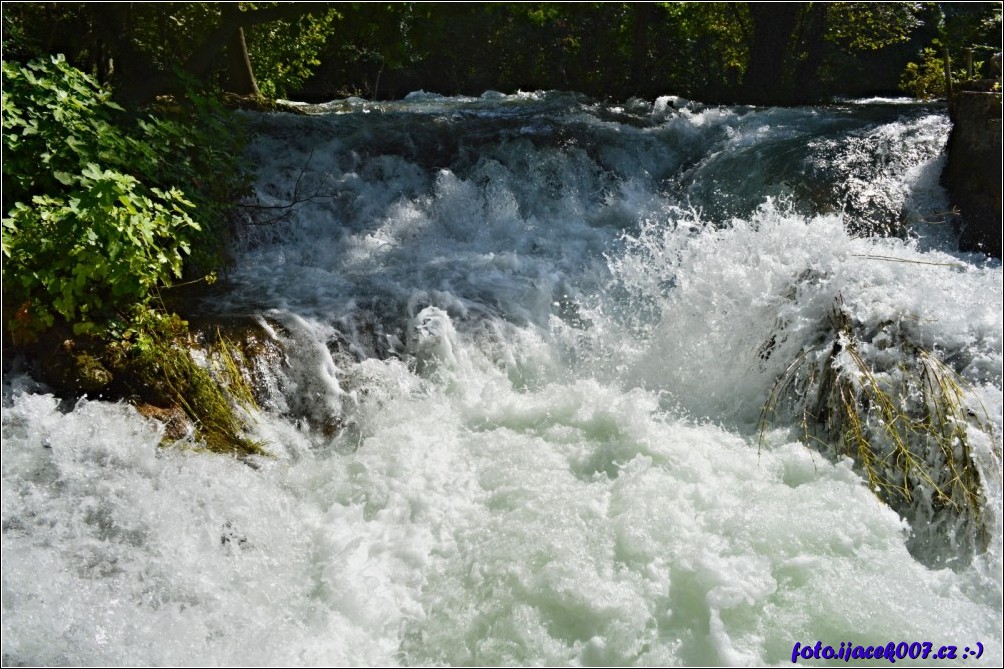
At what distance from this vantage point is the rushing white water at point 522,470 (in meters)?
3.43

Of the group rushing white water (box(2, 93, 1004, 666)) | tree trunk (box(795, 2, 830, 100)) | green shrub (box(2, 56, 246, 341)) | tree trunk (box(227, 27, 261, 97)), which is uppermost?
tree trunk (box(795, 2, 830, 100))

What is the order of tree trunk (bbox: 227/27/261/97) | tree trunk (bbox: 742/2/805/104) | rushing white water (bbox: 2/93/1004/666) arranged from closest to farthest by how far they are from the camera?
rushing white water (bbox: 2/93/1004/666)
tree trunk (bbox: 227/27/261/97)
tree trunk (bbox: 742/2/805/104)

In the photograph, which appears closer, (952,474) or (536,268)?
(952,474)

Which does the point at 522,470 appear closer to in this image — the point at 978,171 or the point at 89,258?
the point at 89,258

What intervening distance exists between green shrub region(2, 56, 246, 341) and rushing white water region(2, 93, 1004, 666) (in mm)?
572

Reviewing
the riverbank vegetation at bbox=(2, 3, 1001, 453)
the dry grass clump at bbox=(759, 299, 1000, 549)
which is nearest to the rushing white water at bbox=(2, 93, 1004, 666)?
the dry grass clump at bbox=(759, 299, 1000, 549)

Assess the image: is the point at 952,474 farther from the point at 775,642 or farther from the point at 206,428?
the point at 206,428

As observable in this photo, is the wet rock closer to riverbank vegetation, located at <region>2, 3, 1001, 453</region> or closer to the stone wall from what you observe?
riverbank vegetation, located at <region>2, 3, 1001, 453</region>

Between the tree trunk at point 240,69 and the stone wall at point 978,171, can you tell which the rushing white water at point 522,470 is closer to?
the stone wall at point 978,171

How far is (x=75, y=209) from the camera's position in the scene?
13.6 feet

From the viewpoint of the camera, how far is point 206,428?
14.4 ft

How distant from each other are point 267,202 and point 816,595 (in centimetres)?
594

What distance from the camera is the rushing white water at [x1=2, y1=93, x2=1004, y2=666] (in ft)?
11.3

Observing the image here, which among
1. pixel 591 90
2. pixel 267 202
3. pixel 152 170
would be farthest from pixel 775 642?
pixel 591 90
